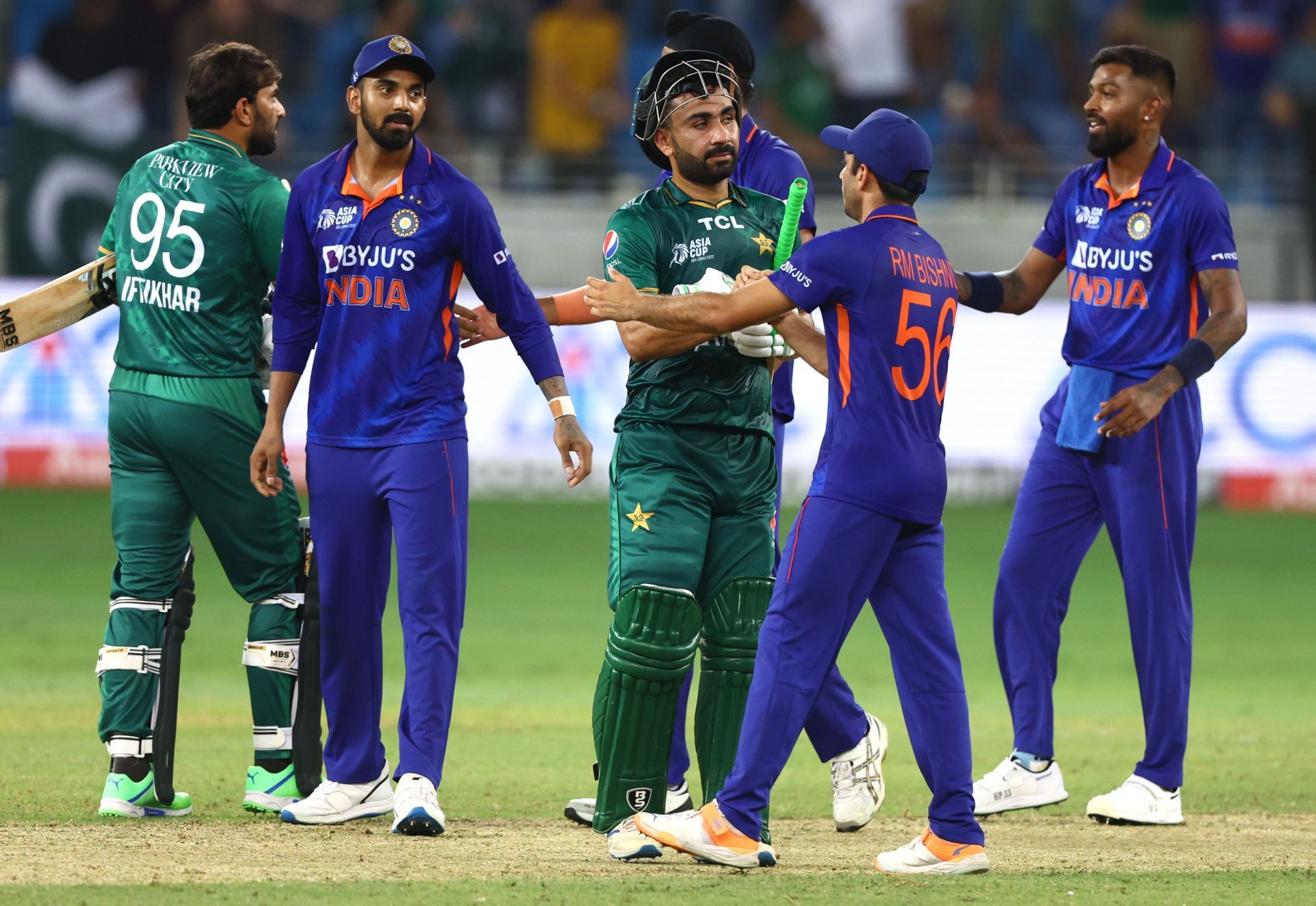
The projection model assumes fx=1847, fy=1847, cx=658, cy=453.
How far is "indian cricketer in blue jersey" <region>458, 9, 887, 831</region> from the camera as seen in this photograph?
20.6ft

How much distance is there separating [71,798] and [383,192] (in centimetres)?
239

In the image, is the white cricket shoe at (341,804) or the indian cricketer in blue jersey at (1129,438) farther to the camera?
the indian cricketer in blue jersey at (1129,438)

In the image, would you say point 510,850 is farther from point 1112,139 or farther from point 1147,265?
point 1112,139

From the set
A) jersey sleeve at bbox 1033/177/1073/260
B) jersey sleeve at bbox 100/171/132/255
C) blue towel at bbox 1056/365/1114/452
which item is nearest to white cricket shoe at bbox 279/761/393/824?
jersey sleeve at bbox 100/171/132/255

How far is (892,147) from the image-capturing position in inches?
209

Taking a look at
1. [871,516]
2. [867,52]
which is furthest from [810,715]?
[867,52]

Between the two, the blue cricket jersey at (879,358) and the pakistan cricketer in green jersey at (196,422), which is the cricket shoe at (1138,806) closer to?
the blue cricket jersey at (879,358)

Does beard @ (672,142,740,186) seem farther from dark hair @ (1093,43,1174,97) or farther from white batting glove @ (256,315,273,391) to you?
dark hair @ (1093,43,1174,97)

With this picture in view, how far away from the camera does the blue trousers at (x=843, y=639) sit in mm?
5199

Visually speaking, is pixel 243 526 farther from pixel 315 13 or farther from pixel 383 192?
pixel 315 13

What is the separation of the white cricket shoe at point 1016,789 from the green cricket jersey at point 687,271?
68.9 inches

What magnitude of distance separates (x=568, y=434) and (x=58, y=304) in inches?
81.6

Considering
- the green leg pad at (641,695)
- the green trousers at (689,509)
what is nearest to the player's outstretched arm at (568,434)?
the green trousers at (689,509)

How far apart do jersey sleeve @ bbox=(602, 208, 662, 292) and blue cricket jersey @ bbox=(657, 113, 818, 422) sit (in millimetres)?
792
